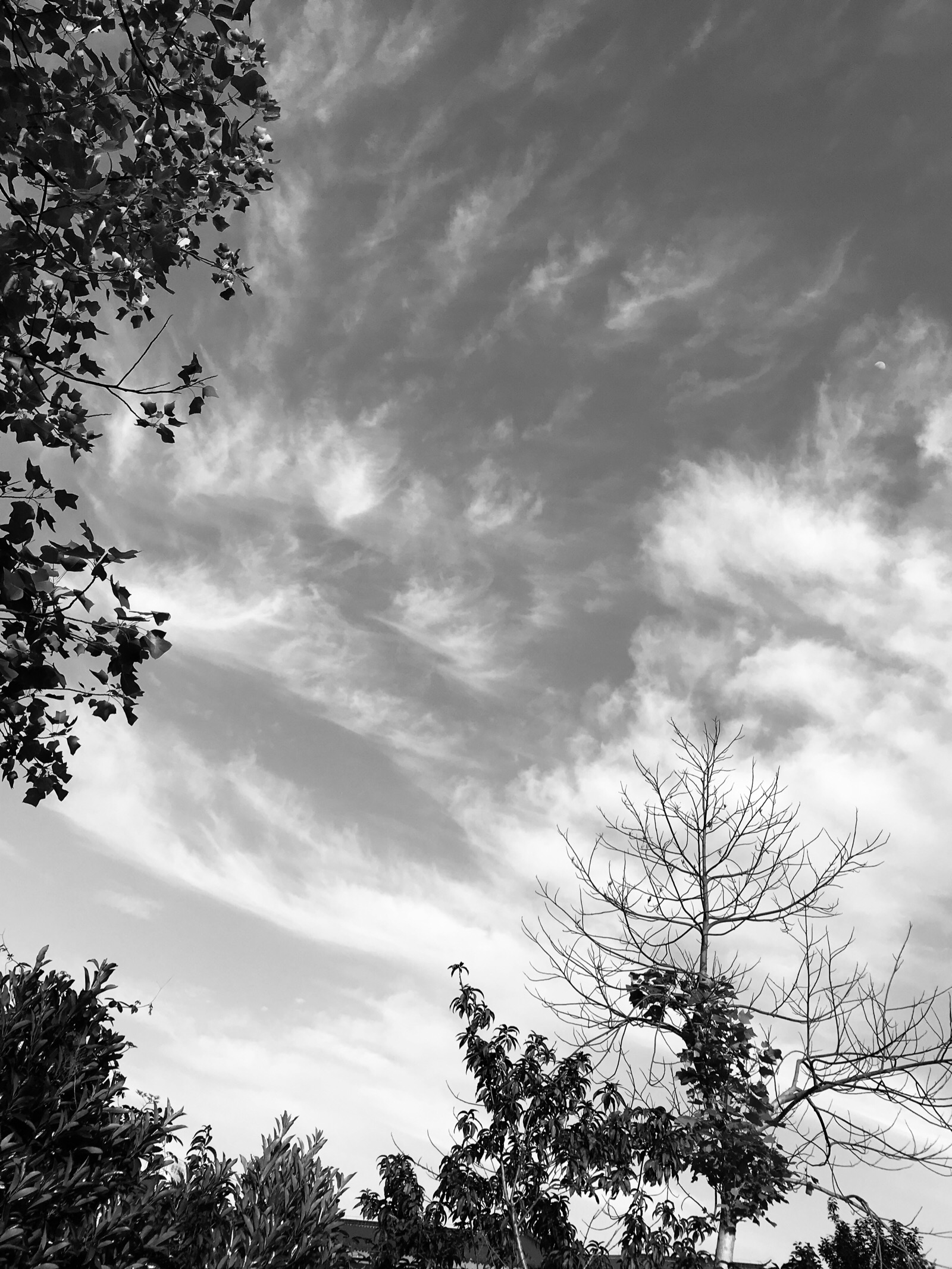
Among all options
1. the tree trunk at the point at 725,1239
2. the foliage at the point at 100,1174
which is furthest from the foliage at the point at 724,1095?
the foliage at the point at 100,1174

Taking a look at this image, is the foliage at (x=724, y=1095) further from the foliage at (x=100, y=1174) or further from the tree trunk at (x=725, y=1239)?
the foliage at (x=100, y=1174)

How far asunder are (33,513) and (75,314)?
1.71 m

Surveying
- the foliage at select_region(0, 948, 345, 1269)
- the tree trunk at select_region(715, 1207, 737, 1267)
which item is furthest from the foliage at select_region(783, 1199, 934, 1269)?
the foliage at select_region(0, 948, 345, 1269)

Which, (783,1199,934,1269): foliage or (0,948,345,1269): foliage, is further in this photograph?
(783,1199,934,1269): foliage

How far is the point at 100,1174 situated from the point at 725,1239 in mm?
6112

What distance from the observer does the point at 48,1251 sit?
5.63 metres

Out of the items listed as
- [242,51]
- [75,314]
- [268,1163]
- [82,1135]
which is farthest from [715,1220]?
[242,51]

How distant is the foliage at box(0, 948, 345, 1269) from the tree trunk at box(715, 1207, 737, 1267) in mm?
4043

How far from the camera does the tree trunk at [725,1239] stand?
8844mm

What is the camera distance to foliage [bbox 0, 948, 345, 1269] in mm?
6090

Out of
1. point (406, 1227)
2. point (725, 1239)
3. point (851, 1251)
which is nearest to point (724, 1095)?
point (725, 1239)

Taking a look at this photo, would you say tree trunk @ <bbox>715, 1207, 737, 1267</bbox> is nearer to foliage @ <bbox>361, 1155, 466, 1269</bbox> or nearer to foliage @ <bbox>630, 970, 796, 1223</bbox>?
foliage @ <bbox>630, 970, 796, 1223</bbox>

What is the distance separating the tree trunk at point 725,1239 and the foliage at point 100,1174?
159 inches

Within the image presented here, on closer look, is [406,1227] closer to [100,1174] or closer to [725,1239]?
[725,1239]
